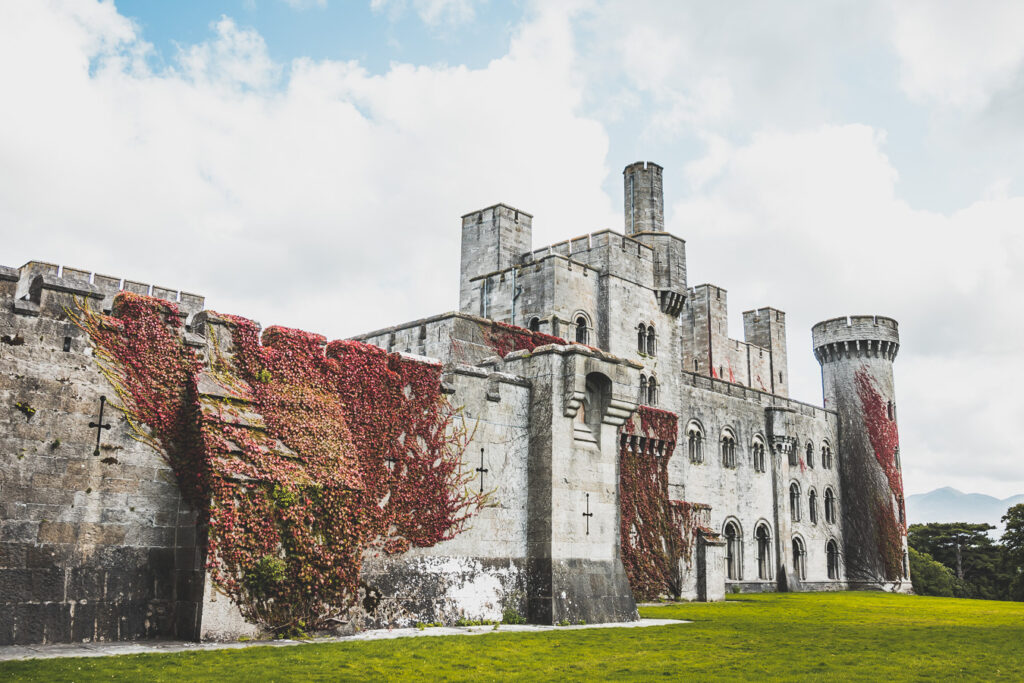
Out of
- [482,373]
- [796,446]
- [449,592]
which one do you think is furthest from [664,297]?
[449,592]

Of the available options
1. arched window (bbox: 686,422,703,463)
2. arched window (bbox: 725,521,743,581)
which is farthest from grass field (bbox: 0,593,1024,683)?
arched window (bbox: 725,521,743,581)

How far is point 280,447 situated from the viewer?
14.2 m

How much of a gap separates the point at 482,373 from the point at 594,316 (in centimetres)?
1523

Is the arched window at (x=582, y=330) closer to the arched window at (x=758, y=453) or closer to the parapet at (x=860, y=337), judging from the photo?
the arched window at (x=758, y=453)

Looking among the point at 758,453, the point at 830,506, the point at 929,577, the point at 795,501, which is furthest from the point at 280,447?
the point at 929,577

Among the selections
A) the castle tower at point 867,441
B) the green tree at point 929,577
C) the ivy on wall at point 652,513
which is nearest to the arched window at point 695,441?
the ivy on wall at point 652,513

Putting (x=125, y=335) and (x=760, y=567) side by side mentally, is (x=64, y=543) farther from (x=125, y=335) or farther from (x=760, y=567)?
(x=760, y=567)

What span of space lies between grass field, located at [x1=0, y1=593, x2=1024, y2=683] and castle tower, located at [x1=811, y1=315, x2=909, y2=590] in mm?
30556

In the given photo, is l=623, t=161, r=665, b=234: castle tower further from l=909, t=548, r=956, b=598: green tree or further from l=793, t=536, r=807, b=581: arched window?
l=909, t=548, r=956, b=598: green tree

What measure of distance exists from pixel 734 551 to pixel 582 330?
47.4 ft

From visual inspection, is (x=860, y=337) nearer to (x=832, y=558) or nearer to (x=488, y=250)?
(x=832, y=558)

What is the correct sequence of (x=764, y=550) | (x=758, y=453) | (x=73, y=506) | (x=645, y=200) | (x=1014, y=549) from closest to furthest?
(x=73, y=506)
(x=645, y=200)
(x=764, y=550)
(x=758, y=453)
(x=1014, y=549)

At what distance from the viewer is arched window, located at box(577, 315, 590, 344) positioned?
32.7m

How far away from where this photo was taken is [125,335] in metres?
13.6
